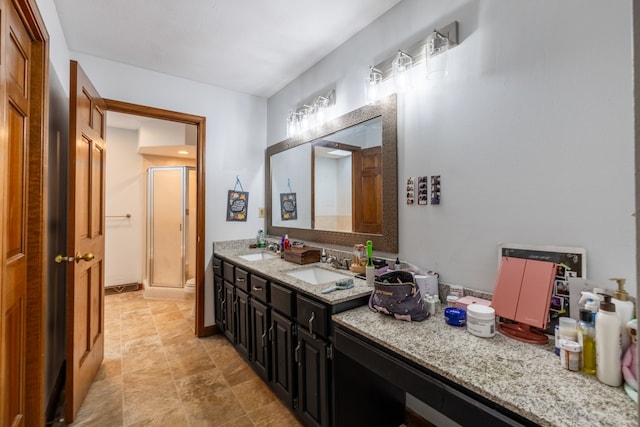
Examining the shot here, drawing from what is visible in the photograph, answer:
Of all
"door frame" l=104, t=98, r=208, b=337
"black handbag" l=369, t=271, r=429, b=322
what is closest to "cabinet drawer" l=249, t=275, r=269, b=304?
"black handbag" l=369, t=271, r=429, b=322

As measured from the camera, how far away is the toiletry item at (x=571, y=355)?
0.86 m

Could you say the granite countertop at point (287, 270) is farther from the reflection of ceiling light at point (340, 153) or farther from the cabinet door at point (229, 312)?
the reflection of ceiling light at point (340, 153)

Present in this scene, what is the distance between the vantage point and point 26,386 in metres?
1.34

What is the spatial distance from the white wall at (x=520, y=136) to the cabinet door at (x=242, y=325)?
1.25m

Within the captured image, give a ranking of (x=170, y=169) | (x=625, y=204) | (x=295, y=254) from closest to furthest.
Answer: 1. (x=625, y=204)
2. (x=295, y=254)
3. (x=170, y=169)

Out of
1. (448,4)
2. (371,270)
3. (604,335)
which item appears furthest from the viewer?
(371,270)

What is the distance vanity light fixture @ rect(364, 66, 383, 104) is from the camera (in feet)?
5.92

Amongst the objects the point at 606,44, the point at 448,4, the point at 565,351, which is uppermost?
the point at 448,4

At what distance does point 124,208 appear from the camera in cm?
425

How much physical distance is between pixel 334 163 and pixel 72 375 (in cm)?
214

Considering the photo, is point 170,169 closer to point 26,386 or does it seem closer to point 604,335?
point 26,386

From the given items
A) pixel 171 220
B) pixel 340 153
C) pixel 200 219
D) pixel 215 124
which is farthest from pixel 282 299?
pixel 171 220

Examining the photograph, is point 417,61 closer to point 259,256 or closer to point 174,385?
point 259,256

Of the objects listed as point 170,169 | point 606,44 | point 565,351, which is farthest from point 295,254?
point 170,169
